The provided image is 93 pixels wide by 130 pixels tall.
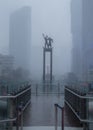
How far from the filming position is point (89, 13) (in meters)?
35.4

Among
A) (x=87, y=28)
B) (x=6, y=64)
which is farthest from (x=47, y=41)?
(x=87, y=28)

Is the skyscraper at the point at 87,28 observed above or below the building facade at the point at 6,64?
above

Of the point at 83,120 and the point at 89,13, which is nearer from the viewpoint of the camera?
the point at 83,120

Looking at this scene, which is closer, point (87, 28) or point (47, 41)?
point (47, 41)

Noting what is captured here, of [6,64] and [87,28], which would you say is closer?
[6,64]

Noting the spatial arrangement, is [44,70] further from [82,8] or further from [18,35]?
[82,8]

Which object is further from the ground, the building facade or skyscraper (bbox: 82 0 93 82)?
skyscraper (bbox: 82 0 93 82)

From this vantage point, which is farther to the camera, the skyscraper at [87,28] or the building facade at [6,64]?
the skyscraper at [87,28]

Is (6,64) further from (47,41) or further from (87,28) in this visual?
(87,28)

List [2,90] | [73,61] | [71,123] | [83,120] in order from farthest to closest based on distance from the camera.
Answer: [73,61] < [71,123] < [2,90] < [83,120]

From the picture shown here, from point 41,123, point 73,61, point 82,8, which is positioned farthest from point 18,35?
point 41,123

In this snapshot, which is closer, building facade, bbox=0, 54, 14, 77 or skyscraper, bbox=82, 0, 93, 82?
building facade, bbox=0, 54, 14, 77

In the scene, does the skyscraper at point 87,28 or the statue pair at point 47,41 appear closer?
the statue pair at point 47,41

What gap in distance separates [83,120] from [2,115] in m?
1.59
